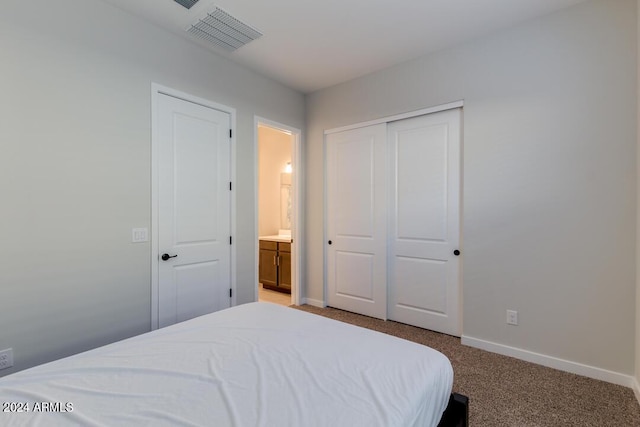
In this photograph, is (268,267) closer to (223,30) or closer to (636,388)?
(223,30)

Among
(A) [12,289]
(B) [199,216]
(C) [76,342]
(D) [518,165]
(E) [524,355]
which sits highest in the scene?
(D) [518,165]

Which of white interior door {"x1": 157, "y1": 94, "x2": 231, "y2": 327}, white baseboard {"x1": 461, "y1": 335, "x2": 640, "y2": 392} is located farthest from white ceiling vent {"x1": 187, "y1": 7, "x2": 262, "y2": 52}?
white baseboard {"x1": 461, "y1": 335, "x2": 640, "y2": 392}

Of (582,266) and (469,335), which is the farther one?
(469,335)

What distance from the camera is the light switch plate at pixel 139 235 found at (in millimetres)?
2373

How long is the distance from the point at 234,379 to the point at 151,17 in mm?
2773

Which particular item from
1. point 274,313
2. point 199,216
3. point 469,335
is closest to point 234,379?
point 274,313

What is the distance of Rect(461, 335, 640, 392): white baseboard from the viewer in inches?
82.7

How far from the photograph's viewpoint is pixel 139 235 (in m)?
2.41

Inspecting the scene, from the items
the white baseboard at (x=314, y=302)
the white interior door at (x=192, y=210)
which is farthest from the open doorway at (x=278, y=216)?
the white interior door at (x=192, y=210)

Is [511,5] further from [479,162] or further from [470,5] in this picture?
[479,162]

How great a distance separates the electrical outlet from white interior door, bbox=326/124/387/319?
2.86 m

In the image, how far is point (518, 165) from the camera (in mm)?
2514

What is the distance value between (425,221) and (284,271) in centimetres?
230

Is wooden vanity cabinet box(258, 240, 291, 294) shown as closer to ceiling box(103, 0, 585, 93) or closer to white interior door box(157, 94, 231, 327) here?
white interior door box(157, 94, 231, 327)
